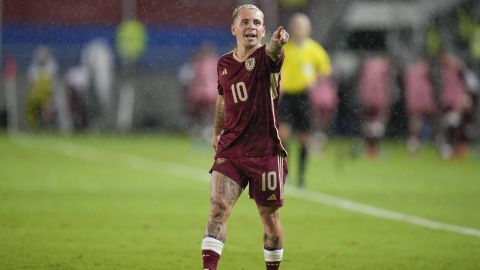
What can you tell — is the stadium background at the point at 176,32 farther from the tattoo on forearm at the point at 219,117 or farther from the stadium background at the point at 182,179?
the tattoo on forearm at the point at 219,117

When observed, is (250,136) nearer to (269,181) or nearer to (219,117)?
(269,181)

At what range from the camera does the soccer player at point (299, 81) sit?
55.9 ft

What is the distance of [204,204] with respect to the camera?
14938 millimetres

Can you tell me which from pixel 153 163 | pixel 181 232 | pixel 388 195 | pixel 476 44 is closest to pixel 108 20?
pixel 476 44

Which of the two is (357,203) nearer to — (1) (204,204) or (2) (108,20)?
(1) (204,204)

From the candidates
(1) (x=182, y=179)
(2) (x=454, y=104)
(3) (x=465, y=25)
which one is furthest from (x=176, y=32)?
(1) (x=182, y=179)

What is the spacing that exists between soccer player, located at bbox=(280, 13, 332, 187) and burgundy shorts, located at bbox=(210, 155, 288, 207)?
8.62m

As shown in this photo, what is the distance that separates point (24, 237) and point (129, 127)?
80.2 ft

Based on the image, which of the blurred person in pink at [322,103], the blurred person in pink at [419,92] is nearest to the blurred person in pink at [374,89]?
the blurred person in pink at [419,92]

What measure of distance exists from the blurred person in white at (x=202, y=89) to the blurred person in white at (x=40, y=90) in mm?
4361

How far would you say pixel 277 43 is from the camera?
7801mm

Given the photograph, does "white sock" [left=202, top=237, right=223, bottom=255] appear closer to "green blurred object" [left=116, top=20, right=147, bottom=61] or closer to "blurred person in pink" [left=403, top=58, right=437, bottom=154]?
"blurred person in pink" [left=403, top=58, right=437, bottom=154]

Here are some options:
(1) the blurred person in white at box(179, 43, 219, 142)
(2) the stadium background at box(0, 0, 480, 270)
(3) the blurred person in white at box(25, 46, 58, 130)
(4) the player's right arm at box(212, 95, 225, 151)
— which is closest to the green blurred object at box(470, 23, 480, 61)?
(2) the stadium background at box(0, 0, 480, 270)

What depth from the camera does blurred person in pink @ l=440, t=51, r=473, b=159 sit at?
25.3 m
